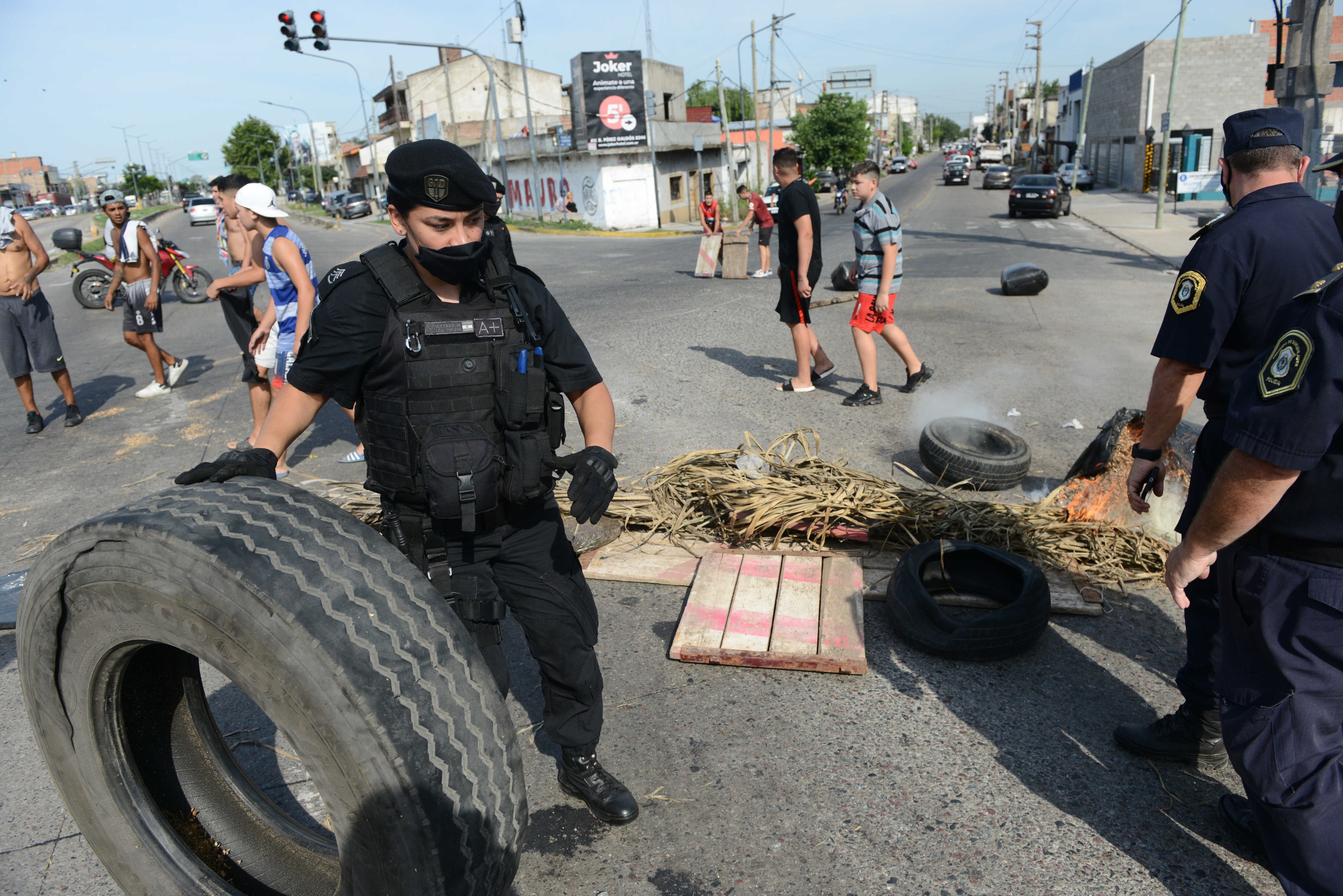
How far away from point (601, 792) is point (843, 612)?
1.46m

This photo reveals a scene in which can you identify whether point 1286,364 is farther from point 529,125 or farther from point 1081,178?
point 1081,178

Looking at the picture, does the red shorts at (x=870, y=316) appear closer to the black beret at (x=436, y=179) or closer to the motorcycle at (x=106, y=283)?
the black beret at (x=436, y=179)

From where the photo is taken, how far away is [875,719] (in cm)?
318

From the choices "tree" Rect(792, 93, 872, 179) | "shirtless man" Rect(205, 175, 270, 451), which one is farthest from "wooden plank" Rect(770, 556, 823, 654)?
"tree" Rect(792, 93, 872, 179)

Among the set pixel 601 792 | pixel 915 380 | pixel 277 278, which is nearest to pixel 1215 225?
pixel 601 792

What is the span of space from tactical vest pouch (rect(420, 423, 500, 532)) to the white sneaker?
839 cm

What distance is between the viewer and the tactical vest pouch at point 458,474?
2229 millimetres

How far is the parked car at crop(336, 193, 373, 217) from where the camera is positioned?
54.7 m

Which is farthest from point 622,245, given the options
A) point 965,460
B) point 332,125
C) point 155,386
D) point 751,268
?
point 332,125

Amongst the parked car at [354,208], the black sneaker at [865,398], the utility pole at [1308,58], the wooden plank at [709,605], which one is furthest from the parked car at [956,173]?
the wooden plank at [709,605]

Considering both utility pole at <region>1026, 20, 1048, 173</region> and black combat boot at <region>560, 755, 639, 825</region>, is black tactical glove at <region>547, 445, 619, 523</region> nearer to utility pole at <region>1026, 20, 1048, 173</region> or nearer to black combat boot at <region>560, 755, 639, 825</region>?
black combat boot at <region>560, 755, 639, 825</region>

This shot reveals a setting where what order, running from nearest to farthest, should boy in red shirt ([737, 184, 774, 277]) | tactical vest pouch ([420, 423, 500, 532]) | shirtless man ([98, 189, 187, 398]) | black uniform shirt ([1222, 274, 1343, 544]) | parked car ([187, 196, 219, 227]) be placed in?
black uniform shirt ([1222, 274, 1343, 544])
tactical vest pouch ([420, 423, 500, 532])
shirtless man ([98, 189, 187, 398])
boy in red shirt ([737, 184, 774, 277])
parked car ([187, 196, 219, 227])

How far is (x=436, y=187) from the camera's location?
7.38 feet

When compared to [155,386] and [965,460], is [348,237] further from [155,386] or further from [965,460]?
[965,460]
